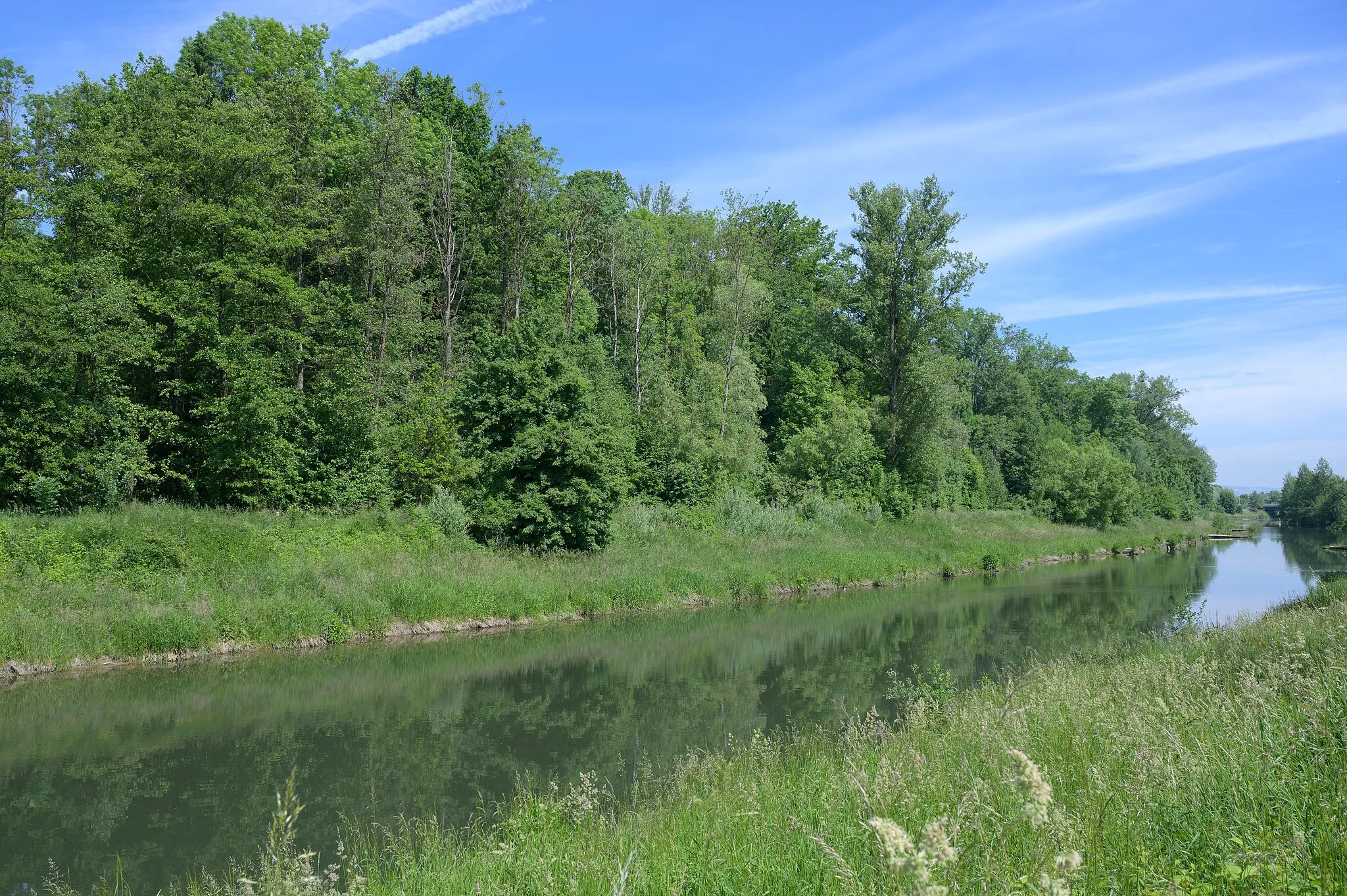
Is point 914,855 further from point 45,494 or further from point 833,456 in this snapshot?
point 833,456

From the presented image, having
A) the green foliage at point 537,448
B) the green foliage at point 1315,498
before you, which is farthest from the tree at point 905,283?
the green foliage at point 1315,498

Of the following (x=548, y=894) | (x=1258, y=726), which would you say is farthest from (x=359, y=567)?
(x=1258, y=726)

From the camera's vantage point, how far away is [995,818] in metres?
3.84

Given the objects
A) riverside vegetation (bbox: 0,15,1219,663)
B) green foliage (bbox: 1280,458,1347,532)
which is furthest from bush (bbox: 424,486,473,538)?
green foliage (bbox: 1280,458,1347,532)

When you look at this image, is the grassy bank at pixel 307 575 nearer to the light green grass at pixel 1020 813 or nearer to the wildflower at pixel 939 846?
the light green grass at pixel 1020 813

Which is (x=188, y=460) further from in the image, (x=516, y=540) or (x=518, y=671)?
(x=518, y=671)

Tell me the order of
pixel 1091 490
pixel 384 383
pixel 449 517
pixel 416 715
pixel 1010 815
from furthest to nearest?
1. pixel 1091 490
2. pixel 384 383
3. pixel 449 517
4. pixel 416 715
5. pixel 1010 815

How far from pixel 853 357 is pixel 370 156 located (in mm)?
29416

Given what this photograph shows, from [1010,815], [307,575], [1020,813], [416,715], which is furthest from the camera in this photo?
[307,575]

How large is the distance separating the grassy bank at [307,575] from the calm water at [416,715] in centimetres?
114

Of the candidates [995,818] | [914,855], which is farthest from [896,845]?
[995,818]

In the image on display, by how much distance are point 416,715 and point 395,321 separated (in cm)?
2045

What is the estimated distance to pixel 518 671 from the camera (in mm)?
17688

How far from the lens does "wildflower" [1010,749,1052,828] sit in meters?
2.35
